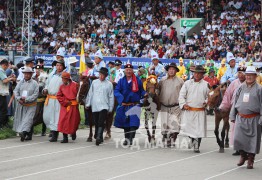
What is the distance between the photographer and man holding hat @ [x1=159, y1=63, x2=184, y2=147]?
1598 cm

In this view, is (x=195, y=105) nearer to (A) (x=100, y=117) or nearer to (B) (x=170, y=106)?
(B) (x=170, y=106)

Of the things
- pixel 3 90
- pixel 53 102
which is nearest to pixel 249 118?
pixel 53 102

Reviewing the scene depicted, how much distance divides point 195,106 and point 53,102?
360cm

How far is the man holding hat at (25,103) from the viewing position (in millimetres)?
16750

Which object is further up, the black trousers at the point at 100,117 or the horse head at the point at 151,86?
the horse head at the point at 151,86

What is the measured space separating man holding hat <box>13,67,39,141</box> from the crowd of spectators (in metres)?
15.5

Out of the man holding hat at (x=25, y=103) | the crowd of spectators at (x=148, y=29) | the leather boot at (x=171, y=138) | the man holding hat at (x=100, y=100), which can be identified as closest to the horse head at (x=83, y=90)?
the man holding hat at (x=100, y=100)

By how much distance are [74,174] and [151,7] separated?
29354 millimetres

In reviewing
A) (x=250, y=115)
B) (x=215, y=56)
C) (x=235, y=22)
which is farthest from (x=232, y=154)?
(x=235, y=22)

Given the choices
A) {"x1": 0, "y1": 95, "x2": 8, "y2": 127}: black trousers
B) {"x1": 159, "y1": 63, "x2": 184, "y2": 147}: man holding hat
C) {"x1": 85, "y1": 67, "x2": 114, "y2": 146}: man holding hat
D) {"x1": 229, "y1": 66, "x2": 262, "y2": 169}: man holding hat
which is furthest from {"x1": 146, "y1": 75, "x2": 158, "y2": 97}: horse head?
{"x1": 0, "y1": 95, "x2": 8, "y2": 127}: black trousers

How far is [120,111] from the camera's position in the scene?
16.0 meters

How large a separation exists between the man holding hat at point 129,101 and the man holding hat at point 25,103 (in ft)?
7.00

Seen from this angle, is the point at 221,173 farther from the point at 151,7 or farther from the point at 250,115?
the point at 151,7

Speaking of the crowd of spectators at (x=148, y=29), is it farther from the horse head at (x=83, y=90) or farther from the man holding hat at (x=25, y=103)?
the man holding hat at (x=25, y=103)
